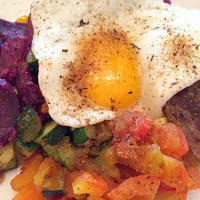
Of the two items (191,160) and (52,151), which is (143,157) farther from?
(52,151)

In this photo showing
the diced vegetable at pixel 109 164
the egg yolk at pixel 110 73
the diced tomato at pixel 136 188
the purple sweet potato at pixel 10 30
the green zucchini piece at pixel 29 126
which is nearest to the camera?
the diced tomato at pixel 136 188

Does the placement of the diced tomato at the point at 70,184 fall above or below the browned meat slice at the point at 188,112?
below

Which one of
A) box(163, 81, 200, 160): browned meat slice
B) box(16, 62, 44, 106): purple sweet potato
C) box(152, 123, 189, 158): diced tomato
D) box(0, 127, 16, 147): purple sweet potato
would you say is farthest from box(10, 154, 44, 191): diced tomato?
box(163, 81, 200, 160): browned meat slice

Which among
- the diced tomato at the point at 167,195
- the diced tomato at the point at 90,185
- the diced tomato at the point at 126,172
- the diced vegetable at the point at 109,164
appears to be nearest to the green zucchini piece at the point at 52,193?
the diced tomato at the point at 90,185

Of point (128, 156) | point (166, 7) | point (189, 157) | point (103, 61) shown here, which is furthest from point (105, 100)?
point (166, 7)

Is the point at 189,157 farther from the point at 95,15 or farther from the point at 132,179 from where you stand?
the point at 95,15

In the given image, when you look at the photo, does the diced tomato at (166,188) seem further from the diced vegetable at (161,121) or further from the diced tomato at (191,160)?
the diced vegetable at (161,121)
